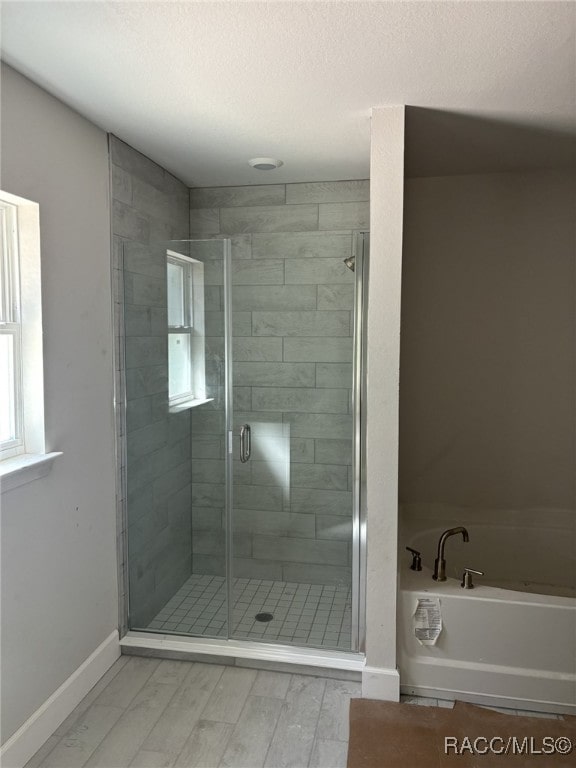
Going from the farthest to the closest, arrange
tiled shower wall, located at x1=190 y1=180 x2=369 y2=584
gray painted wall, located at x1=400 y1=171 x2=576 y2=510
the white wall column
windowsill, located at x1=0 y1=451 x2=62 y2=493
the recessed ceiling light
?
gray painted wall, located at x1=400 y1=171 x2=576 y2=510
the recessed ceiling light
tiled shower wall, located at x1=190 y1=180 x2=369 y2=584
the white wall column
windowsill, located at x1=0 y1=451 x2=62 y2=493

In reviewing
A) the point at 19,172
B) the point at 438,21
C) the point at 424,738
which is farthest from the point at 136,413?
the point at 438,21

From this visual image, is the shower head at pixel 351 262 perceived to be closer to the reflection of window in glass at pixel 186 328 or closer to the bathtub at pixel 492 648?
the reflection of window in glass at pixel 186 328

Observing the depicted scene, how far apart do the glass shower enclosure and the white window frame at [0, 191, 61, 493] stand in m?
0.63

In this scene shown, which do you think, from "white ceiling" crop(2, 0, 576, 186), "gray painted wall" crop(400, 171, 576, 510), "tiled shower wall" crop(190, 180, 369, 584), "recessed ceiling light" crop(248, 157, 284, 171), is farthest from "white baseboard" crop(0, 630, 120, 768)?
"recessed ceiling light" crop(248, 157, 284, 171)

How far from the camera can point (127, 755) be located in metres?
2.14

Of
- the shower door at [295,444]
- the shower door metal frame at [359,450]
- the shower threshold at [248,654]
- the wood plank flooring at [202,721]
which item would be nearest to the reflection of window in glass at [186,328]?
the shower door at [295,444]

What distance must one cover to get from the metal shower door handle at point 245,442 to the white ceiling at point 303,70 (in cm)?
131

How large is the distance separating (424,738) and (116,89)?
2.62 metres

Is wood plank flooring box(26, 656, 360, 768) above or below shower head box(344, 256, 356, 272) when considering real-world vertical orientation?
below

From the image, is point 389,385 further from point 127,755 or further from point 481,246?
point 127,755

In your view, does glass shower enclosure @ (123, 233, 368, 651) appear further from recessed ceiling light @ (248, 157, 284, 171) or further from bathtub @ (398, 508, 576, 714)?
recessed ceiling light @ (248, 157, 284, 171)

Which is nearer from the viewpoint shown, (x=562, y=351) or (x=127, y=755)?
(x=127, y=755)

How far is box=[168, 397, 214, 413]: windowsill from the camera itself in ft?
9.22

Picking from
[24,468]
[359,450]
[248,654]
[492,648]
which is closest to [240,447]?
[359,450]
